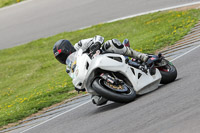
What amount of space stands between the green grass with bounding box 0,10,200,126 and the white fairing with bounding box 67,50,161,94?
11.5 ft

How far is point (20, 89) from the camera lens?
1532 centimetres

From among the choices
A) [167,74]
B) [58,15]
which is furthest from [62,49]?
[58,15]

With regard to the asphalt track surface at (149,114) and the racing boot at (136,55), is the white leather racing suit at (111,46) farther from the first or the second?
the asphalt track surface at (149,114)

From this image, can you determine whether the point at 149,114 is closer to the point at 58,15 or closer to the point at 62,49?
the point at 62,49

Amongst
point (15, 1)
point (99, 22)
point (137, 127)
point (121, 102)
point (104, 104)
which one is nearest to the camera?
point (137, 127)

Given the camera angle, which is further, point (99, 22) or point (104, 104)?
point (99, 22)

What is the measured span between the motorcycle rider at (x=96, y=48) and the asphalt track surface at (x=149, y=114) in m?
0.70

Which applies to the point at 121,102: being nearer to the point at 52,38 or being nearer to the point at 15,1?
the point at 52,38

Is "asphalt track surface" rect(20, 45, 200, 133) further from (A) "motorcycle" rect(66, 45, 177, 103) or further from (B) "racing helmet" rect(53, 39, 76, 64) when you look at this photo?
(B) "racing helmet" rect(53, 39, 76, 64)

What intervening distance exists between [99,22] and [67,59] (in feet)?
36.9

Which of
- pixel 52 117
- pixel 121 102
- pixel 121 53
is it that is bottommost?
pixel 52 117

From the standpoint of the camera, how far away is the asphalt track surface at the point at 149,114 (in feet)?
18.9

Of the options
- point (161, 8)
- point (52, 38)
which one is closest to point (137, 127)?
point (161, 8)

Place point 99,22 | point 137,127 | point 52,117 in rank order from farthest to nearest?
point 99,22 → point 52,117 → point 137,127
